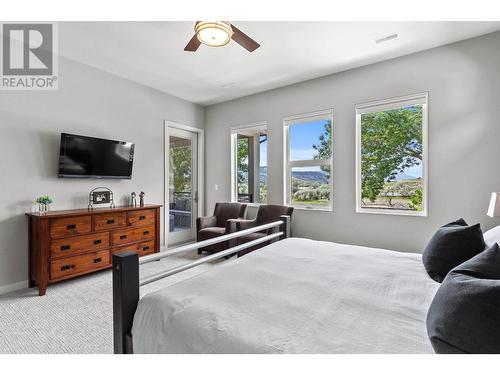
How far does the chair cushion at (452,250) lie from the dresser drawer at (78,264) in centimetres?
338

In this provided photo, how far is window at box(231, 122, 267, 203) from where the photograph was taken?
4.75m

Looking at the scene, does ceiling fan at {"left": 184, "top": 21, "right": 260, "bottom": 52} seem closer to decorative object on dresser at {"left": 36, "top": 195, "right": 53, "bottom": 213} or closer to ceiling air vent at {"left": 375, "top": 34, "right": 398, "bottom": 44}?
ceiling air vent at {"left": 375, "top": 34, "right": 398, "bottom": 44}

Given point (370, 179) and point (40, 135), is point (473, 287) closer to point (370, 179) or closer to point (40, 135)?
point (370, 179)

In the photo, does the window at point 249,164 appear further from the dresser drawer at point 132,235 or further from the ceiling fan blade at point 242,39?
the ceiling fan blade at point 242,39

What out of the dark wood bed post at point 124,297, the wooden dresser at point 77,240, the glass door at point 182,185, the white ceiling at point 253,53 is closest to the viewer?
the dark wood bed post at point 124,297

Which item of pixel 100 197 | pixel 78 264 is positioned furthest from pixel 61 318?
pixel 100 197

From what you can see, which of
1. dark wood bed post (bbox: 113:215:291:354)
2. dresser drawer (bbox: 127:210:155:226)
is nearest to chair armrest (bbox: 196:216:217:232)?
dresser drawer (bbox: 127:210:155:226)

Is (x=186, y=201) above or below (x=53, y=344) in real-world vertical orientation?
above

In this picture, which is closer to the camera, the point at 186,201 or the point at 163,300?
the point at 163,300

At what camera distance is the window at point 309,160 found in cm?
399

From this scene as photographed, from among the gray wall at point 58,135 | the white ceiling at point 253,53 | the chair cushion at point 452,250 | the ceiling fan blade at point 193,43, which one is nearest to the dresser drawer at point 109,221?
the gray wall at point 58,135

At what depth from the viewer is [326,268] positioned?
1699mm

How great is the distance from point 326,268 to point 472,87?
2.78m
